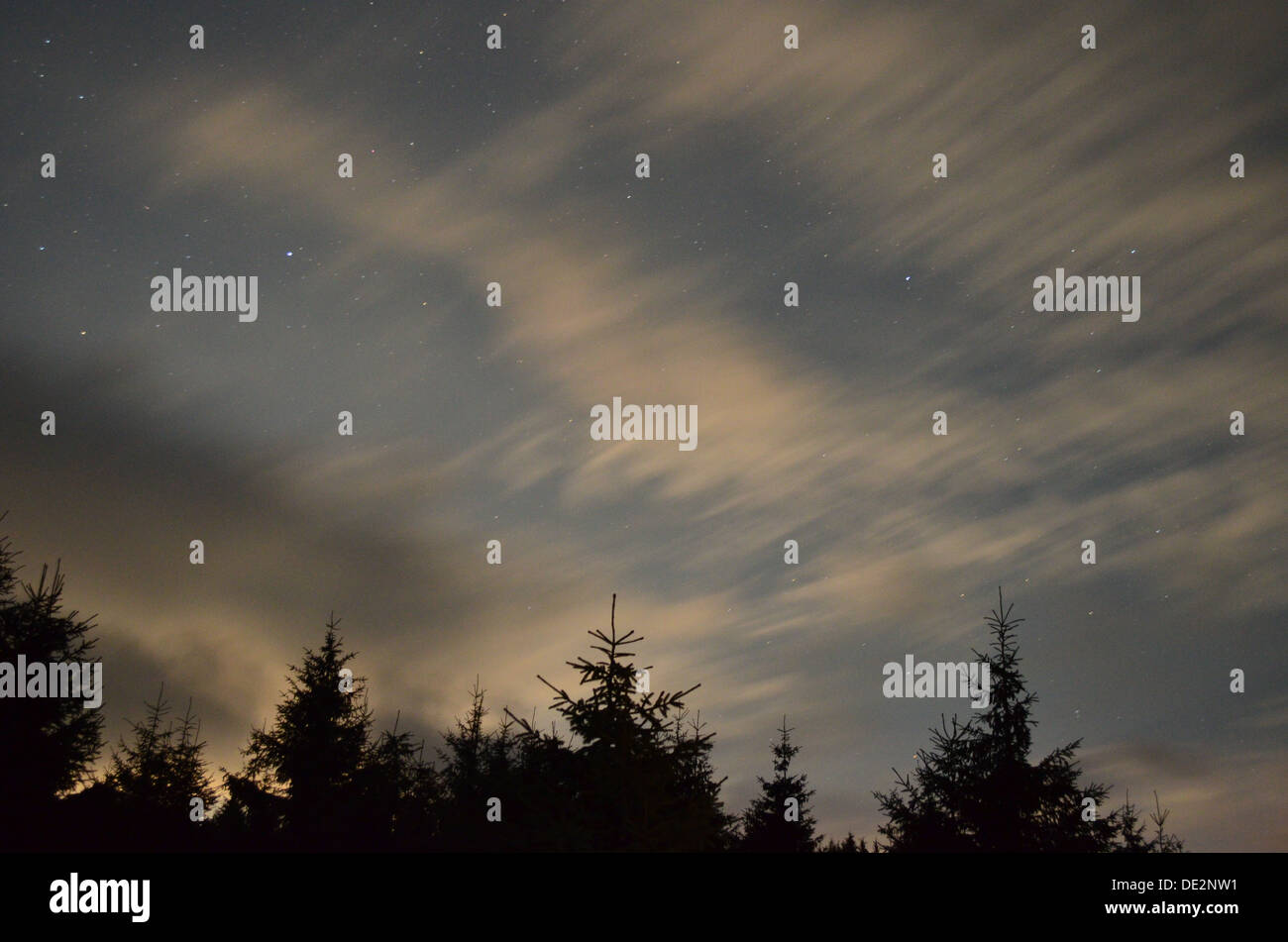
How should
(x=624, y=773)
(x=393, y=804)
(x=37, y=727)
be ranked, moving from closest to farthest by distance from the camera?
1. (x=624, y=773)
2. (x=37, y=727)
3. (x=393, y=804)

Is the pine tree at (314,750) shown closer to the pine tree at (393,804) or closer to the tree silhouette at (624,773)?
the pine tree at (393,804)

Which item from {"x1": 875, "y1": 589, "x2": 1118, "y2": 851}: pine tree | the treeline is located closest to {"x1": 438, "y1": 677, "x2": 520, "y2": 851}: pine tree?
the treeline

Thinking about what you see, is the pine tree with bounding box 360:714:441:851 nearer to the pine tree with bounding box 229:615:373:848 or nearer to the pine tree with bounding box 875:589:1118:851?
the pine tree with bounding box 229:615:373:848

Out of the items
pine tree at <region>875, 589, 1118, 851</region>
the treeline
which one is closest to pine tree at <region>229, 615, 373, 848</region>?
the treeline

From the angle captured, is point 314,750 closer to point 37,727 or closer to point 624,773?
point 37,727

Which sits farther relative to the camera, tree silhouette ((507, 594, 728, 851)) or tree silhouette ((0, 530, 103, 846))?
tree silhouette ((0, 530, 103, 846))

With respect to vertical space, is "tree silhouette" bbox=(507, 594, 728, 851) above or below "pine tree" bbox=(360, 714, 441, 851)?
above

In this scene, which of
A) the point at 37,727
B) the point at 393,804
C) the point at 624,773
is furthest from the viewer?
the point at 393,804

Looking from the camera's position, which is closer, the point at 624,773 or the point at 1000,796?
the point at 624,773

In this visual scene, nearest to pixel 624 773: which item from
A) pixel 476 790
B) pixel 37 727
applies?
pixel 476 790
